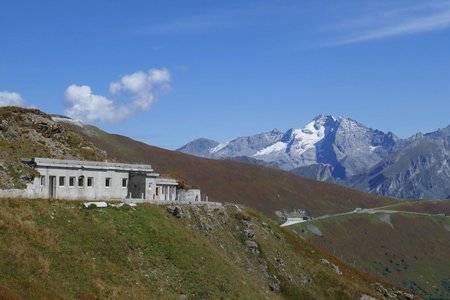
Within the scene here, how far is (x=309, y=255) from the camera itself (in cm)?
10719

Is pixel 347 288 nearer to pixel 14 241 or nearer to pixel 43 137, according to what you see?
pixel 43 137

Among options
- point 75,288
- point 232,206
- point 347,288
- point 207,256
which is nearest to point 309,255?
point 347,288

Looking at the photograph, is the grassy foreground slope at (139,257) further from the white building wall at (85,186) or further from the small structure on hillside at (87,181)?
the white building wall at (85,186)

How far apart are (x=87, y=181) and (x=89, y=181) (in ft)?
1.54

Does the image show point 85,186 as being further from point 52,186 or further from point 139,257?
point 139,257

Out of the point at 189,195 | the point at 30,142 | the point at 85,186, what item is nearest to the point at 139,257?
the point at 85,186

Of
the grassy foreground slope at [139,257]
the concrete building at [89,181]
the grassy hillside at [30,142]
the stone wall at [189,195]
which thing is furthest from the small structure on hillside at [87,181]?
the stone wall at [189,195]

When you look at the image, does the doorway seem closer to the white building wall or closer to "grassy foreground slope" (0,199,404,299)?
the white building wall

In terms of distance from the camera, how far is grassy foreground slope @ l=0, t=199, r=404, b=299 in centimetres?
5426

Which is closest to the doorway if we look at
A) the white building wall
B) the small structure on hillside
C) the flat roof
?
the small structure on hillside

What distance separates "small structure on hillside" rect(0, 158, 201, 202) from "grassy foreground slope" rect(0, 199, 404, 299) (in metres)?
6.79

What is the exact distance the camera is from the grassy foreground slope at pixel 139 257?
54.3 metres

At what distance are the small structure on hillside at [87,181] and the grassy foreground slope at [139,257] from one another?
679cm

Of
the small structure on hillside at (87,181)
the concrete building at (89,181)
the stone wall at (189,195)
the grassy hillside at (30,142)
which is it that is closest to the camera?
the grassy hillside at (30,142)
